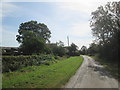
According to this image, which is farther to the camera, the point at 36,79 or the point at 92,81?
the point at 36,79

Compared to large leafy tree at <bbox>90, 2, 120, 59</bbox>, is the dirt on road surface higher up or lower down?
lower down

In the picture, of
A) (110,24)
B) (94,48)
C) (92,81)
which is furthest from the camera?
(94,48)

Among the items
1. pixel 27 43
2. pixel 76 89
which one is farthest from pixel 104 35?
pixel 76 89

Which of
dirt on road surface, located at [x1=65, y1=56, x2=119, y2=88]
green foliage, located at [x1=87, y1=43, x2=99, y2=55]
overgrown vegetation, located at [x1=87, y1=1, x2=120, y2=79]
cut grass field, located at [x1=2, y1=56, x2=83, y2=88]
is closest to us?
dirt on road surface, located at [x1=65, y1=56, x2=119, y2=88]

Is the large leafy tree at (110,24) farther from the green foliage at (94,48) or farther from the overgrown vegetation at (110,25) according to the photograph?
the green foliage at (94,48)

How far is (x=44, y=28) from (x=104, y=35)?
1392 inches

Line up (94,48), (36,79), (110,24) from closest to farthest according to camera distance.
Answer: (36,79) < (110,24) < (94,48)

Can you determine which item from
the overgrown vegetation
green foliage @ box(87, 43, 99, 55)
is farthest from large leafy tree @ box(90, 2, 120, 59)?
green foliage @ box(87, 43, 99, 55)

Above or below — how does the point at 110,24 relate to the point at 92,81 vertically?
above

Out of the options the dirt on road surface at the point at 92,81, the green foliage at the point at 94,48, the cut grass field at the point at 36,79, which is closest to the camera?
the dirt on road surface at the point at 92,81

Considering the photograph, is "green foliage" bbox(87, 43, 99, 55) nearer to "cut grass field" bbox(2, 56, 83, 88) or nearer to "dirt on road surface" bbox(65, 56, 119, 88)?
"dirt on road surface" bbox(65, 56, 119, 88)

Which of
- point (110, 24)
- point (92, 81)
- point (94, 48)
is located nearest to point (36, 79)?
point (92, 81)

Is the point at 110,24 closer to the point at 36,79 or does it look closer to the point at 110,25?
the point at 110,25

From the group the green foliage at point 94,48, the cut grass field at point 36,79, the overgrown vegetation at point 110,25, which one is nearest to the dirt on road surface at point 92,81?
the cut grass field at point 36,79
